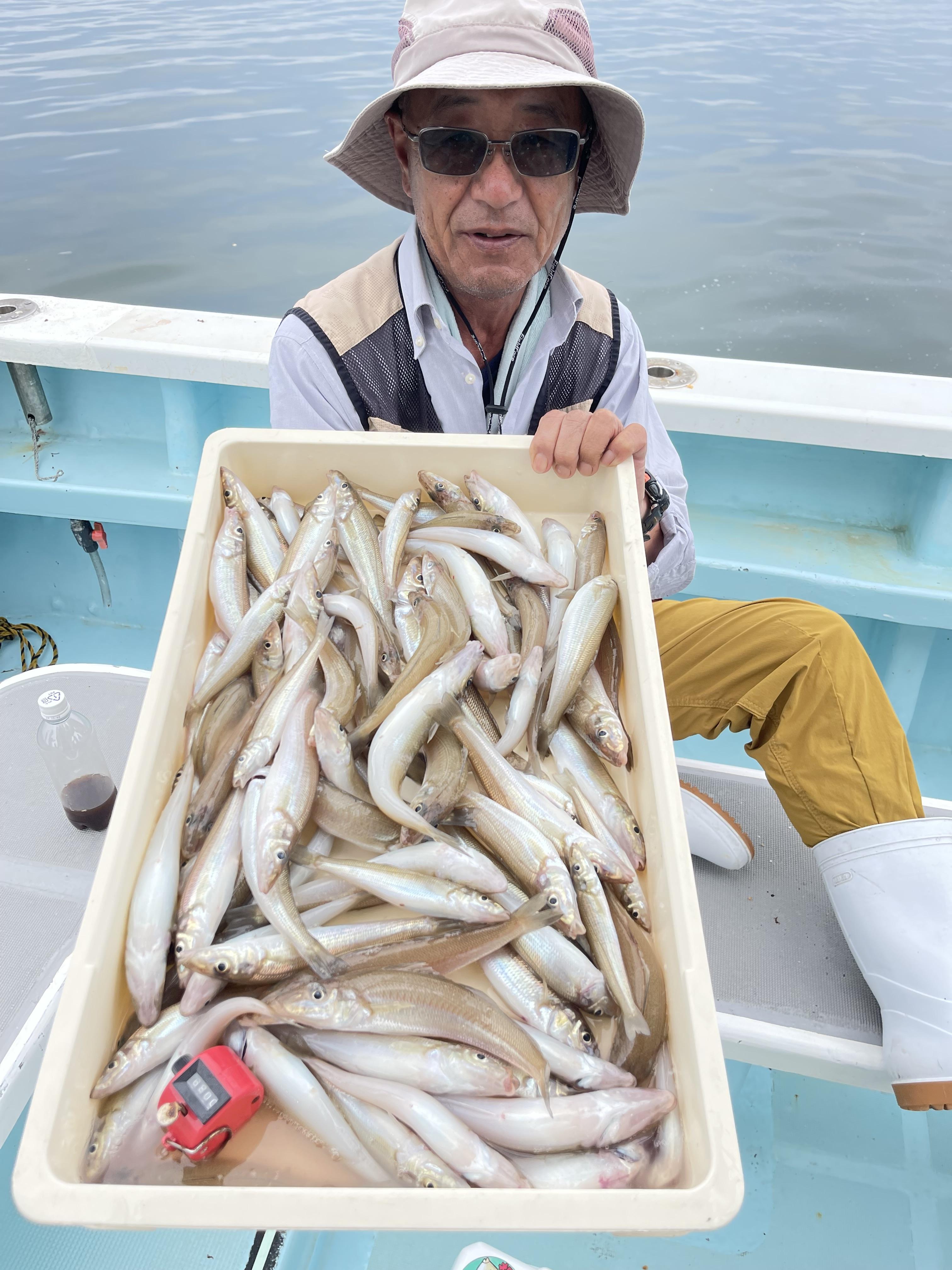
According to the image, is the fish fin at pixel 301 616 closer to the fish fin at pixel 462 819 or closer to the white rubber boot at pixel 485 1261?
the fish fin at pixel 462 819

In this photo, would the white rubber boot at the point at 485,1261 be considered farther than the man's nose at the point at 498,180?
No

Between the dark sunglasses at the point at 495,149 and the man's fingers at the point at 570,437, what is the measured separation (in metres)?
0.59

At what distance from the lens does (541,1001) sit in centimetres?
95

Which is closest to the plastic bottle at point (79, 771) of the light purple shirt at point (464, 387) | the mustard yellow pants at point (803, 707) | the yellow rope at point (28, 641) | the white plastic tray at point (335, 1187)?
the white plastic tray at point (335, 1187)

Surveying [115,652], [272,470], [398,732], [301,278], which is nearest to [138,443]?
[115,652]

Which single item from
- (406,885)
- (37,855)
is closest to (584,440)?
(406,885)

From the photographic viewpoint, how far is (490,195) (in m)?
1.64

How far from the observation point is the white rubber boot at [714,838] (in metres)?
1.75

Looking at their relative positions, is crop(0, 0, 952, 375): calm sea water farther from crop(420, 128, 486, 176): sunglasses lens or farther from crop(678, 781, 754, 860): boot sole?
crop(678, 781, 754, 860): boot sole

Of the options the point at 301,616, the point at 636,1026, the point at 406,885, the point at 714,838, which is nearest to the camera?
the point at 636,1026

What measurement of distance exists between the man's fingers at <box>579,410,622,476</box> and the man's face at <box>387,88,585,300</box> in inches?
21.6

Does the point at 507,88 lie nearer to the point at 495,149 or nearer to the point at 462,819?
the point at 495,149

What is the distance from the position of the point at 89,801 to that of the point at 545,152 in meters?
1.65

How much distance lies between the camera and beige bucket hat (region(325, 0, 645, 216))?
1499 mm
